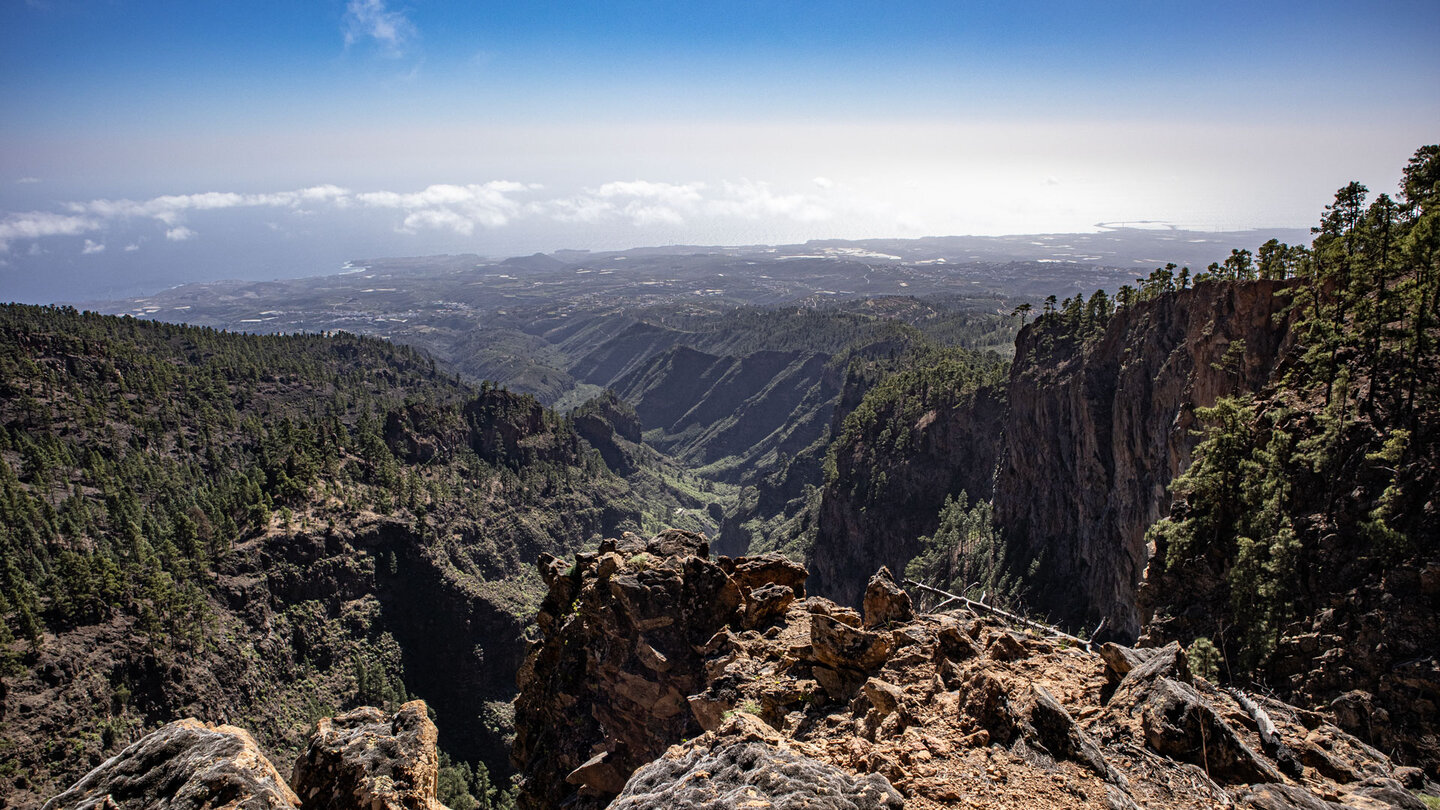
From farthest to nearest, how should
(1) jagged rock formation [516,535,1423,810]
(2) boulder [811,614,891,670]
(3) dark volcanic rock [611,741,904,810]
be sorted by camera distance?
(2) boulder [811,614,891,670] < (1) jagged rock formation [516,535,1423,810] < (3) dark volcanic rock [611,741,904,810]

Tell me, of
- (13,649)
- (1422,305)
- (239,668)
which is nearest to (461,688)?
(239,668)

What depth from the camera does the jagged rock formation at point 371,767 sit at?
12.2 metres

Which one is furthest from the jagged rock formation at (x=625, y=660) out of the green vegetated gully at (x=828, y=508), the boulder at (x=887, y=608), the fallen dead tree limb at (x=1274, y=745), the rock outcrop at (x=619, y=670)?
the green vegetated gully at (x=828, y=508)

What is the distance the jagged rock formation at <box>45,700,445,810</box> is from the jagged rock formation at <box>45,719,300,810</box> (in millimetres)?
13

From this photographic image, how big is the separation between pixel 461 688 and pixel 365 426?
46937 mm

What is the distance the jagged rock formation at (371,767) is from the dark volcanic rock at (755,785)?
4.44 m

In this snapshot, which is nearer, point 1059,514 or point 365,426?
point 1059,514

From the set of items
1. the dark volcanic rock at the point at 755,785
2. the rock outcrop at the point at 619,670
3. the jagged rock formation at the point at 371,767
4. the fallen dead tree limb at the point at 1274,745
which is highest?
the dark volcanic rock at the point at 755,785

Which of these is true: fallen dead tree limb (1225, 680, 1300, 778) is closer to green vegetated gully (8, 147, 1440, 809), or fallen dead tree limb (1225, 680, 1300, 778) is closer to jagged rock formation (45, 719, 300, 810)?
green vegetated gully (8, 147, 1440, 809)

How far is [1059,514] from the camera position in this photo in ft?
215

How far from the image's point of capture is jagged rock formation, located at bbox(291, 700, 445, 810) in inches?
482

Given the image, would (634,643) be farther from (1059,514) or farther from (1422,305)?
(1059,514)

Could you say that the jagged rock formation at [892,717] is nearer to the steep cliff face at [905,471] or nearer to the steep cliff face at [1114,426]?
the steep cliff face at [1114,426]

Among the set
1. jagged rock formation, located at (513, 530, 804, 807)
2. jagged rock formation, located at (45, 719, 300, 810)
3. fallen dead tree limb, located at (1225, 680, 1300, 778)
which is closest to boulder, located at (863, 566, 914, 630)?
jagged rock formation, located at (513, 530, 804, 807)
